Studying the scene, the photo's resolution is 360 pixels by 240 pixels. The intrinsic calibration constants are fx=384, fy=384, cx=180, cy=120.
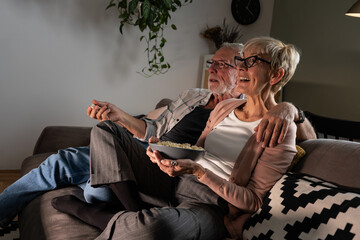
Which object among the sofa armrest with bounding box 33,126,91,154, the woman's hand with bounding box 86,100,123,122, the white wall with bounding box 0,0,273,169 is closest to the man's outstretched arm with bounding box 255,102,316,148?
the woman's hand with bounding box 86,100,123,122

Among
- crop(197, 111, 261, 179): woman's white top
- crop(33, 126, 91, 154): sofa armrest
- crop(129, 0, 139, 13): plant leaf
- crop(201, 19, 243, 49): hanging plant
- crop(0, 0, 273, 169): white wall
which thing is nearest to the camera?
crop(197, 111, 261, 179): woman's white top

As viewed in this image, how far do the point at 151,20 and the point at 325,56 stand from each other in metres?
1.59

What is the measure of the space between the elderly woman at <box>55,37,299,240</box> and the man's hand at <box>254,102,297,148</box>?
1.3 inches

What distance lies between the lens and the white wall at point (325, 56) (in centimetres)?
323

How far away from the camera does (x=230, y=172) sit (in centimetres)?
149

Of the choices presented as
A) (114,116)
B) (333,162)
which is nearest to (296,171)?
(333,162)

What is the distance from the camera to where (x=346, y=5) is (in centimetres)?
329

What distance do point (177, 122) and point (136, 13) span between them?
1709mm

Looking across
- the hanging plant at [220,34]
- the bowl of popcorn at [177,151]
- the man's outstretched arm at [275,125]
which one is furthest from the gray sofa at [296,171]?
the hanging plant at [220,34]

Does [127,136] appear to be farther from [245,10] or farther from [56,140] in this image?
[245,10]

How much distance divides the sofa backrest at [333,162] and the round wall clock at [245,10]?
2.87 m

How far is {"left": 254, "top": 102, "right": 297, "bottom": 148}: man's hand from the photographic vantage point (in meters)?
1.27

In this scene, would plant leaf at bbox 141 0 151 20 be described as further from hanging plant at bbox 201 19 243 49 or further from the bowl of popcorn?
the bowl of popcorn

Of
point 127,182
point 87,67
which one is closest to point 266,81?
point 127,182
